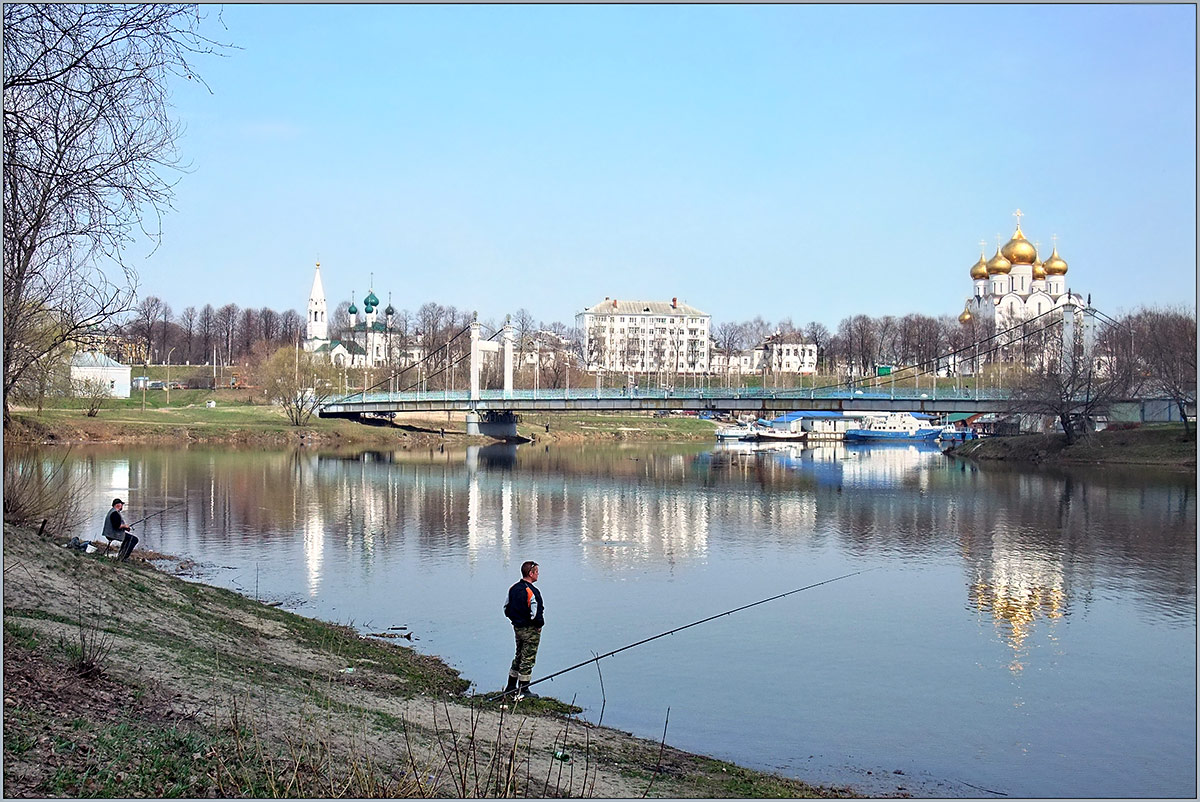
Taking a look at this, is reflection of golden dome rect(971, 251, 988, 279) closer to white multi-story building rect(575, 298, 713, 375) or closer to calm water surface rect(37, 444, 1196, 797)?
white multi-story building rect(575, 298, 713, 375)

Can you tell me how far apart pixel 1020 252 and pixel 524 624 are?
448ft

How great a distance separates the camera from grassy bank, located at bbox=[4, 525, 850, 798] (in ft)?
25.3

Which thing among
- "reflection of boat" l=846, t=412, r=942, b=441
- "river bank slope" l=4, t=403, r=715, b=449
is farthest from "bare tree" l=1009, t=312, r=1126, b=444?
"reflection of boat" l=846, t=412, r=942, b=441

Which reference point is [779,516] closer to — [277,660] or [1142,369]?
[277,660]

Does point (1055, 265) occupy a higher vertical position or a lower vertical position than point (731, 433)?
higher

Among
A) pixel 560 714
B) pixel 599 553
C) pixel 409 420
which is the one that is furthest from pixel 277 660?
pixel 409 420

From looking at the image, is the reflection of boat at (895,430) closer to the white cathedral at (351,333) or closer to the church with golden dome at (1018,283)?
the church with golden dome at (1018,283)

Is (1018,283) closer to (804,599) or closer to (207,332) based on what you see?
(207,332)

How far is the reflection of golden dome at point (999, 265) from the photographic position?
137 m

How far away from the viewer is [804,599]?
72.6 ft

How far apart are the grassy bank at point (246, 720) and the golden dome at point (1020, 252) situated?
13476cm

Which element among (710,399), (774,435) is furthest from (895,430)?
(710,399)

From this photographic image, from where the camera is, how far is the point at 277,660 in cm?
1365

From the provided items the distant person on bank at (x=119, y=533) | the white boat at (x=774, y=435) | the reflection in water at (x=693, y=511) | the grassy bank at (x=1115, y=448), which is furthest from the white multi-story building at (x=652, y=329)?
the distant person on bank at (x=119, y=533)
